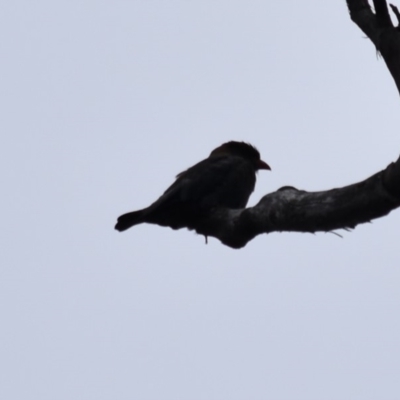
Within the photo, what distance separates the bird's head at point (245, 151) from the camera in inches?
313

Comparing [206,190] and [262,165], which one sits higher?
[262,165]

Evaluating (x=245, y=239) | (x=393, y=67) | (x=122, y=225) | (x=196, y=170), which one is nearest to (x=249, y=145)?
(x=196, y=170)

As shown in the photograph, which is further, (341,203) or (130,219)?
(130,219)

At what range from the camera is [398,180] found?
127 inches

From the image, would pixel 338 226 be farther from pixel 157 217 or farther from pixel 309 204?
pixel 157 217

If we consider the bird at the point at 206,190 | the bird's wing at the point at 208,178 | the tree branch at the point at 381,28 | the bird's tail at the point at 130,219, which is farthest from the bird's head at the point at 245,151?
the tree branch at the point at 381,28

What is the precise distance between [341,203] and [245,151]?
4548 millimetres

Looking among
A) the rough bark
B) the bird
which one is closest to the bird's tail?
the bird

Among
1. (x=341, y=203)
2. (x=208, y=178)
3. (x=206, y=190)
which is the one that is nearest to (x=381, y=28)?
(x=341, y=203)

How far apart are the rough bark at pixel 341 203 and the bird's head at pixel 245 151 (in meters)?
3.50

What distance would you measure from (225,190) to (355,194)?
3416mm

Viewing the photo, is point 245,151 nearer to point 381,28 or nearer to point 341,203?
point 381,28

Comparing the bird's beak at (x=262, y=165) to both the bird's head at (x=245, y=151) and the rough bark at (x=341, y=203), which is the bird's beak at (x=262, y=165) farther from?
the rough bark at (x=341, y=203)

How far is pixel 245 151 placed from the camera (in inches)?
315
